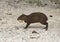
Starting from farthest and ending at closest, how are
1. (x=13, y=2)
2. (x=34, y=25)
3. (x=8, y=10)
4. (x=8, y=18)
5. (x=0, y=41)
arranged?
(x=13, y=2) < (x=8, y=10) < (x=8, y=18) < (x=34, y=25) < (x=0, y=41)

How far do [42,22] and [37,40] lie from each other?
73cm

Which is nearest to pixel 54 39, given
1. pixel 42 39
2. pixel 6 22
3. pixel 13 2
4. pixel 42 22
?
pixel 42 39

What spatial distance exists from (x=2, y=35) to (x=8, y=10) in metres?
2.01

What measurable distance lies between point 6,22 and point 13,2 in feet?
7.70

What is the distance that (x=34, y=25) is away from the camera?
4879mm

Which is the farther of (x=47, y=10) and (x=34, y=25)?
(x=47, y=10)

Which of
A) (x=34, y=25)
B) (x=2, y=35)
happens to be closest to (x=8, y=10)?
(x=34, y=25)

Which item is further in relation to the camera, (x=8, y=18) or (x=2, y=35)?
(x=8, y=18)

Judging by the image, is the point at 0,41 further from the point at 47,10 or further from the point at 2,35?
the point at 47,10

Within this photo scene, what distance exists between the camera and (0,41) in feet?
12.7

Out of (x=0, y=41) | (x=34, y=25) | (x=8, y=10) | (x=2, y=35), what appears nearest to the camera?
(x=0, y=41)

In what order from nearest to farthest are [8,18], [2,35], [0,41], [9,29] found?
[0,41], [2,35], [9,29], [8,18]

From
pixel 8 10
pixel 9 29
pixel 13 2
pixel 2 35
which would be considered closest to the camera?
pixel 2 35

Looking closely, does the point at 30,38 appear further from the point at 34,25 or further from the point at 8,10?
the point at 8,10
